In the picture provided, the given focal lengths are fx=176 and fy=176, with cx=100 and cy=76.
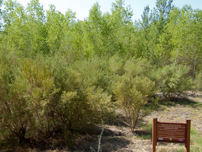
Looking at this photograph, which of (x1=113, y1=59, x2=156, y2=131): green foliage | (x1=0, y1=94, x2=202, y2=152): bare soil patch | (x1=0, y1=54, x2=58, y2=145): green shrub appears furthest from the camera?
(x1=113, y1=59, x2=156, y2=131): green foliage

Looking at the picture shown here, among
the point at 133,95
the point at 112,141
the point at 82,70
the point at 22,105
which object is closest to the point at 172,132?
the point at 112,141

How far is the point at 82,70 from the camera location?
8148mm

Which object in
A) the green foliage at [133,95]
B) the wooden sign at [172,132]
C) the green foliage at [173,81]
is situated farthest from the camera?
the green foliage at [173,81]

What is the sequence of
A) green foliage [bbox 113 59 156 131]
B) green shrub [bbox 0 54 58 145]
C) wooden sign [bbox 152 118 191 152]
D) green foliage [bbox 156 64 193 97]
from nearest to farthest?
wooden sign [bbox 152 118 191 152]
green shrub [bbox 0 54 58 145]
green foliage [bbox 113 59 156 131]
green foliage [bbox 156 64 193 97]

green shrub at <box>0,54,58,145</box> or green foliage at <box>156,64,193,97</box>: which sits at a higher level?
green foliage at <box>156,64,193,97</box>

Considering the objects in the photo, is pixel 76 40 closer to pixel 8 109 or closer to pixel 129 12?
pixel 129 12

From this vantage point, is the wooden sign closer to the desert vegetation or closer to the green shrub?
the desert vegetation

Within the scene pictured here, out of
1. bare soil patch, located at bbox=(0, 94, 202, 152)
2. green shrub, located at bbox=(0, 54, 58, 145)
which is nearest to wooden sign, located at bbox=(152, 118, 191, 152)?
bare soil patch, located at bbox=(0, 94, 202, 152)

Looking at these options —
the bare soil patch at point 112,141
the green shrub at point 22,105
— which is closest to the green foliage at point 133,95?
the bare soil patch at point 112,141

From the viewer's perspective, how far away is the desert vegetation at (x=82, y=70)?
15.2ft

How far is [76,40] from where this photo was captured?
2105 centimetres

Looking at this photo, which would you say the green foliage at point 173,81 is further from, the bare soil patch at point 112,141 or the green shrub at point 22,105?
the green shrub at point 22,105

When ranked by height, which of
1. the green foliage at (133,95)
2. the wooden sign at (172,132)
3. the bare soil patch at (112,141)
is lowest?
the bare soil patch at (112,141)

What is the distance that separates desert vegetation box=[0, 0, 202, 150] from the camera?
4.63 m
